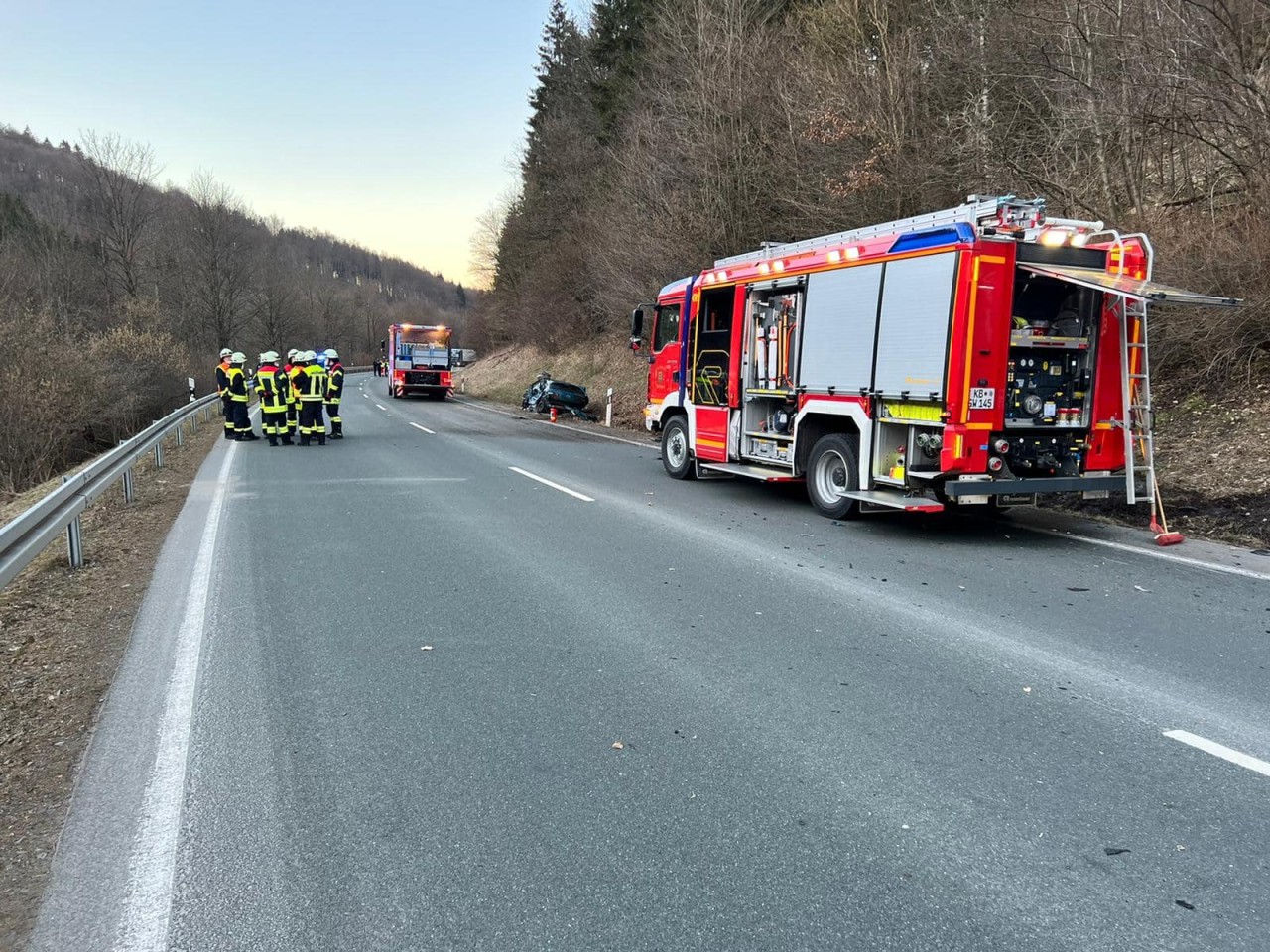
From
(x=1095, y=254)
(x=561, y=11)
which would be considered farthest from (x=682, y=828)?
(x=561, y=11)

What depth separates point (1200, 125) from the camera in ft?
38.5

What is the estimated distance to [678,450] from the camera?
12.8 metres

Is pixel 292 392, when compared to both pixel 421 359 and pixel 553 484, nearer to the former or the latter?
pixel 553 484

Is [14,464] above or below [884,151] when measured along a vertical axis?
below

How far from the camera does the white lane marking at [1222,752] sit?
3.49 metres

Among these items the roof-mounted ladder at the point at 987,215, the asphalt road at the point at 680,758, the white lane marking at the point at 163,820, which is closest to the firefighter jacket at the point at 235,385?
the asphalt road at the point at 680,758

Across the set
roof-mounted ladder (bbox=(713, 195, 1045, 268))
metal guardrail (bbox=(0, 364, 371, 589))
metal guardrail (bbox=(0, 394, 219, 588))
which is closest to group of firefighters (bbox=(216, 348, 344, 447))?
metal guardrail (bbox=(0, 364, 371, 589))

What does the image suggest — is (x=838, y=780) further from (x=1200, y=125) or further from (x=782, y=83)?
(x=782, y=83)

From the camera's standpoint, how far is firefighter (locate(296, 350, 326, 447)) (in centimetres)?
1700

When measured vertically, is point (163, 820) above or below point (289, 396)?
below

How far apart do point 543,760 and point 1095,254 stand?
283 inches

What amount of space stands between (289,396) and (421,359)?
753 inches

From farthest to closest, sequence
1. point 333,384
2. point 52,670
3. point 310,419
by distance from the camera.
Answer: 1. point 333,384
2. point 310,419
3. point 52,670

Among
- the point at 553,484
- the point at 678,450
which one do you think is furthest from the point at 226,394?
the point at 678,450
